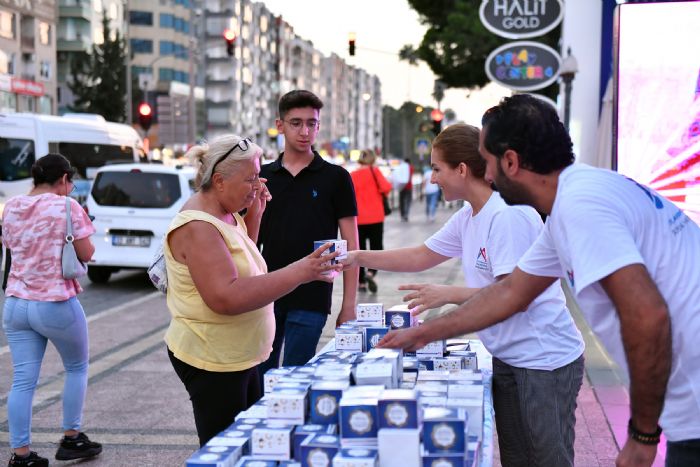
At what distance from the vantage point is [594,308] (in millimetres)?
2637

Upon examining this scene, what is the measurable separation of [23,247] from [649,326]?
166 inches

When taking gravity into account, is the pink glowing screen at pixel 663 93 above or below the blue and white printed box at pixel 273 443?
above

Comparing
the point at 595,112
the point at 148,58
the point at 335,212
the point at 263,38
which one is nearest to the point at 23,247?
the point at 335,212

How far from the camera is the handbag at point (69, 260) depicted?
18.6ft

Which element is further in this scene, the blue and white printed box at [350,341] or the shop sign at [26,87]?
the shop sign at [26,87]

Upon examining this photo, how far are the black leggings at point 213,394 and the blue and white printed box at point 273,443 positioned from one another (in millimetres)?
967

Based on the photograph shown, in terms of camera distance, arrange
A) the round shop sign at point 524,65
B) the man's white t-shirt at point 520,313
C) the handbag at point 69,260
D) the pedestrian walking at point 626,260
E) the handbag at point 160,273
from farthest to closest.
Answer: the round shop sign at point 524,65, the handbag at point 69,260, the handbag at point 160,273, the man's white t-shirt at point 520,313, the pedestrian walking at point 626,260

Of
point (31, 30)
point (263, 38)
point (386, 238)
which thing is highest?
point (263, 38)

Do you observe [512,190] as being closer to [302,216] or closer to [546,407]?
[546,407]

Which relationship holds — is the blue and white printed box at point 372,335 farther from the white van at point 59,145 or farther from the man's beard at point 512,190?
the white van at point 59,145

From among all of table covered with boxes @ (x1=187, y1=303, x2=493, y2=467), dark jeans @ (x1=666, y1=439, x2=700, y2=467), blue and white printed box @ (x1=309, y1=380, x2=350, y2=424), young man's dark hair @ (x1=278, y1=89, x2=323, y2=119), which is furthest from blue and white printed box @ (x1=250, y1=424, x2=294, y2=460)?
young man's dark hair @ (x1=278, y1=89, x2=323, y2=119)

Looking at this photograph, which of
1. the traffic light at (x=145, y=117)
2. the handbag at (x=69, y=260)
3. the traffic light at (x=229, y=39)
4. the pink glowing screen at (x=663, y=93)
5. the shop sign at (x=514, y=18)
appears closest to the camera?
the handbag at (x=69, y=260)

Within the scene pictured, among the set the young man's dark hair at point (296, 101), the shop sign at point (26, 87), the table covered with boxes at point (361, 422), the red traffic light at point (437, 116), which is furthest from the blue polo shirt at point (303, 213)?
the shop sign at point (26, 87)

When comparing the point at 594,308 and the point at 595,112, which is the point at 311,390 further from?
the point at 595,112
